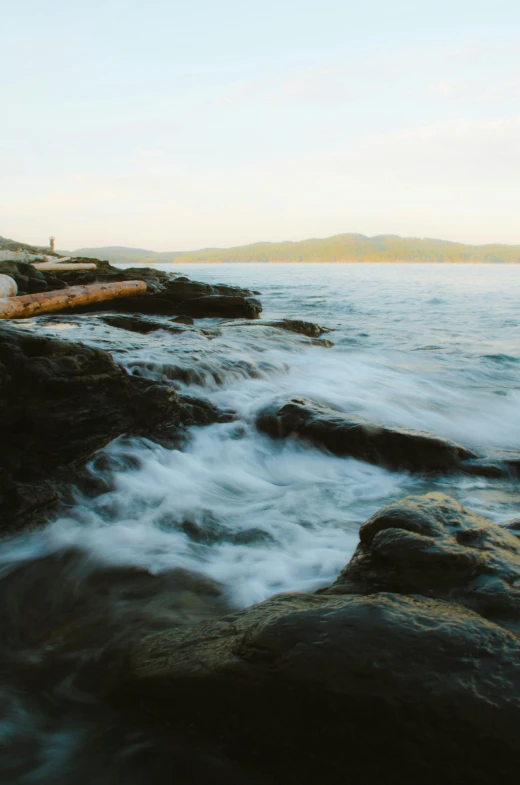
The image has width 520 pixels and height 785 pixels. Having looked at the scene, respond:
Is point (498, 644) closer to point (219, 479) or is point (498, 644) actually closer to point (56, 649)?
point (56, 649)

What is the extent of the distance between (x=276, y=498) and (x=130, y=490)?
1254 millimetres

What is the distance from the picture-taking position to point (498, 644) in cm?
169

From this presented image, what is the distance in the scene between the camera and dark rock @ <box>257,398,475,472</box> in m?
4.74

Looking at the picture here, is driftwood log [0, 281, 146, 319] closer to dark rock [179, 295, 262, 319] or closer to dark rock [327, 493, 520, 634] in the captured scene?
dark rock [179, 295, 262, 319]

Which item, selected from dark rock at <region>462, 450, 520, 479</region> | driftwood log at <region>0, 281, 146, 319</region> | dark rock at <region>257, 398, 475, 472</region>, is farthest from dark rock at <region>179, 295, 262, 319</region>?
dark rock at <region>462, 450, 520, 479</region>

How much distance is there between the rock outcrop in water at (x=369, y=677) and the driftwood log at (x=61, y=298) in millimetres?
9453

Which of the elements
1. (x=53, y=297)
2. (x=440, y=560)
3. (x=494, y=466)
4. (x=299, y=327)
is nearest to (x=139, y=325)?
(x=53, y=297)

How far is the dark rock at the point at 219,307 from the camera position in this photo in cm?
1367

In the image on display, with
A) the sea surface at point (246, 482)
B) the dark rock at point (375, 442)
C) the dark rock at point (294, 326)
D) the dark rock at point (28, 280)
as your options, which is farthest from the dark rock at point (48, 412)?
the dark rock at point (28, 280)

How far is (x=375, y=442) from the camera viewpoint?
192 inches

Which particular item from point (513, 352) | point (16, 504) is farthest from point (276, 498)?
point (513, 352)

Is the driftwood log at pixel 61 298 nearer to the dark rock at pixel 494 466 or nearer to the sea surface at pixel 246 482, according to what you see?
the sea surface at pixel 246 482

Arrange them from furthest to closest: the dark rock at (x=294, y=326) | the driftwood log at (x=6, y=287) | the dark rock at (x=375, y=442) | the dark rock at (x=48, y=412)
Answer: the dark rock at (x=294, y=326) → the driftwood log at (x=6, y=287) → the dark rock at (x=375, y=442) → the dark rock at (x=48, y=412)

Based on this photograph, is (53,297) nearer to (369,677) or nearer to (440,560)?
(440,560)
